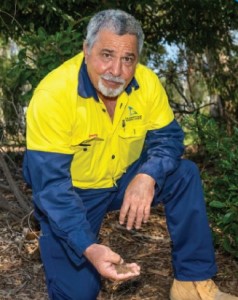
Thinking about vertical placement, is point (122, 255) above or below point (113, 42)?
below

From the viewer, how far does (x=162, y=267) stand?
3779 mm

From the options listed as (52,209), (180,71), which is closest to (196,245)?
(52,209)

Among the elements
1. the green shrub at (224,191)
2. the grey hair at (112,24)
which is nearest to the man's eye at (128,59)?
the grey hair at (112,24)

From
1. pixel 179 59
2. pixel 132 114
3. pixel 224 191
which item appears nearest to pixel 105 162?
pixel 132 114

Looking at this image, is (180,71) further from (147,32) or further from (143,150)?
(143,150)

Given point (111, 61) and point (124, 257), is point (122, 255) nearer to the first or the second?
point (124, 257)

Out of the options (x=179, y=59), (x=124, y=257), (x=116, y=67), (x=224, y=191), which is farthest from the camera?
(x=179, y=59)

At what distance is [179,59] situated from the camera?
7.31 m

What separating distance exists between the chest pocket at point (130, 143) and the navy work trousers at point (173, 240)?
134 millimetres

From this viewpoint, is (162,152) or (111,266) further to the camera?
(162,152)

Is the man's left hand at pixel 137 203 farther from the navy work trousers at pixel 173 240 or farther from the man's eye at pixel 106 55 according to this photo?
the man's eye at pixel 106 55

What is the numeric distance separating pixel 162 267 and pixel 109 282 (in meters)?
0.39

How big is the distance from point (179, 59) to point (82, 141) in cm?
459

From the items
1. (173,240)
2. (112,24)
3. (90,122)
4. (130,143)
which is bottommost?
(173,240)
